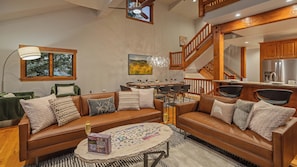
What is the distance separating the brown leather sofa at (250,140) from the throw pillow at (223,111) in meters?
0.08

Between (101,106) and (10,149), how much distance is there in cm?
165

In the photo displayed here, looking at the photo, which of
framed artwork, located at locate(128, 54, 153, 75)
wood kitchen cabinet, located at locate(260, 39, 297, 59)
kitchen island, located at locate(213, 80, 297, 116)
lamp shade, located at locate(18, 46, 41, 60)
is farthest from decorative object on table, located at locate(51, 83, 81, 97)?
wood kitchen cabinet, located at locate(260, 39, 297, 59)

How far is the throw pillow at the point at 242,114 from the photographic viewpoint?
2.36m

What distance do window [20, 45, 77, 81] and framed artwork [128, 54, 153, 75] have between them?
2564 millimetres

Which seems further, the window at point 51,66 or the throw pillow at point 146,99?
the window at point 51,66

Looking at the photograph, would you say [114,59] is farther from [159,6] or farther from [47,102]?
[47,102]

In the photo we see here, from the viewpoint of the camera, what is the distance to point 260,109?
7.45 ft

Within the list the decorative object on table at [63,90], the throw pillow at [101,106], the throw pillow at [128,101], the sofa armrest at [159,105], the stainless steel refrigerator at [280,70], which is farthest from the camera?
the stainless steel refrigerator at [280,70]

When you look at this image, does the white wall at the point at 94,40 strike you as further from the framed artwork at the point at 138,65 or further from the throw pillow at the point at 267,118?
the throw pillow at the point at 267,118

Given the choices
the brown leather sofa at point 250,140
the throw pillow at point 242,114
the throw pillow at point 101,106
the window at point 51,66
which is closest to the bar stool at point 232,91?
the brown leather sofa at point 250,140

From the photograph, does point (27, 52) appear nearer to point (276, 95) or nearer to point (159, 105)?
point (159, 105)

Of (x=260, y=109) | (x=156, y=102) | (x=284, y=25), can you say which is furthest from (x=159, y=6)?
(x=260, y=109)

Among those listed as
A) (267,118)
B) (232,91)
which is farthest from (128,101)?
(232,91)

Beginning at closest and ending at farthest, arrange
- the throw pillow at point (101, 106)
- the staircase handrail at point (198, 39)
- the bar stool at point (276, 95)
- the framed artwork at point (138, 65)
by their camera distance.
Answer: the bar stool at point (276, 95) < the throw pillow at point (101, 106) < the staircase handrail at point (198, 39) < the framed artwork at point (138, 65)
